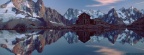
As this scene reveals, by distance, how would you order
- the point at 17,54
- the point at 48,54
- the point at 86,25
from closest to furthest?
the point at 17,54, the point at 48,54, the point at 86,25

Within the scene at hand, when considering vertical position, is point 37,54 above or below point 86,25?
above

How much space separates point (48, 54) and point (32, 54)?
58.2 inches

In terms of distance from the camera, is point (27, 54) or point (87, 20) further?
point (87, 20)

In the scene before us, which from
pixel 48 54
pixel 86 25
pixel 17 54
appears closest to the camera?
pixel 17 54

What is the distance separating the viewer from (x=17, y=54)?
23.1m

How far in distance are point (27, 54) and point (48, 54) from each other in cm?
229

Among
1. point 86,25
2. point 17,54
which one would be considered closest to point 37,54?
point 17,54

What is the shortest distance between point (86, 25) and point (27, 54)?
169 m

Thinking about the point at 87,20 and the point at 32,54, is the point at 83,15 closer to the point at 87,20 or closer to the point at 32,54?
the point at 87,20

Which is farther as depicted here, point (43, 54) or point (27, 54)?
point (43, 54)

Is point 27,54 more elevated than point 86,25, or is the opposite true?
point 27,54

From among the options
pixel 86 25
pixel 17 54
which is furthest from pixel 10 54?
pixel 86 25

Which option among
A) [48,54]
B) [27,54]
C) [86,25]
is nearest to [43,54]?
[48,54]

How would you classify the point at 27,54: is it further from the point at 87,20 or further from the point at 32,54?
the point at 87,20
